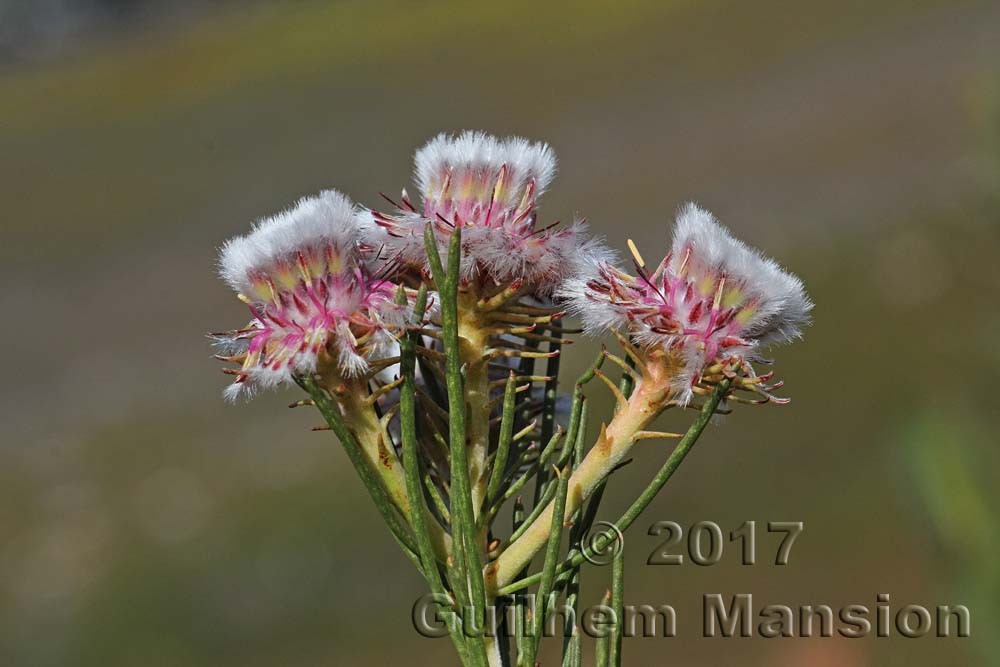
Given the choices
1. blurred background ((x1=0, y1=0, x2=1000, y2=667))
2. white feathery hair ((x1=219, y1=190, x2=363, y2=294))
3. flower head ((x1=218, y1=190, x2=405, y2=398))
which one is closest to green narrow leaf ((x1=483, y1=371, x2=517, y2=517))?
flower head ((x1=218, y1=190, x2=405, y2=398))

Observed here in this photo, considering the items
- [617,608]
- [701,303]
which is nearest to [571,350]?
[617,608]

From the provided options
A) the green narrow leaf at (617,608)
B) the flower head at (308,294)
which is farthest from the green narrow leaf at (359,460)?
the green narrow leaf at (617,608)

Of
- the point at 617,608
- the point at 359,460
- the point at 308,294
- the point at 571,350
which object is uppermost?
the point at 571,350

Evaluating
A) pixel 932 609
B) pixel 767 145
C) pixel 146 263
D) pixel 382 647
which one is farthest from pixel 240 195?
pixel 932 609

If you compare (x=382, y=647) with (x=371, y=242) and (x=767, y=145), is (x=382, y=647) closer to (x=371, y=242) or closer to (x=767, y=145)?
(x=371, y=242)

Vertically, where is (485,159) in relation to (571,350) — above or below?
below

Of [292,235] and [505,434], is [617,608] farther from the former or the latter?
[292,235]
